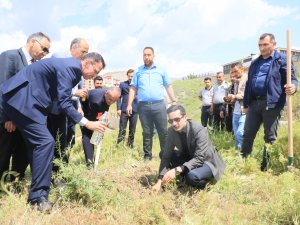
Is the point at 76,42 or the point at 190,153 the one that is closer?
the point at 190,153

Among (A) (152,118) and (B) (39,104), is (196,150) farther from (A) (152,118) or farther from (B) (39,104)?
(B) (39,104)

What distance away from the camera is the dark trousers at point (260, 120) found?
4.86m

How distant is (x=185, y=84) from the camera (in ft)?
105

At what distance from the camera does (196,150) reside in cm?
418

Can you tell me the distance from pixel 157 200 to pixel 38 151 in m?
1.31

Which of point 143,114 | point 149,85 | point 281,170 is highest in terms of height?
point 149,85

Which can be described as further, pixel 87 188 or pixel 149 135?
pixel 149 135

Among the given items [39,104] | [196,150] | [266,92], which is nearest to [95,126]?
[39,104]

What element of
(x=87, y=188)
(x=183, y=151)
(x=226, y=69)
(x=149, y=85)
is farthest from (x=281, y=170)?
(x=226, y=69)

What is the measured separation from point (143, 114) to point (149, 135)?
1.23 ft

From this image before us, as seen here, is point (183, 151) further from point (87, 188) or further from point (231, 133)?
point (231, 133)

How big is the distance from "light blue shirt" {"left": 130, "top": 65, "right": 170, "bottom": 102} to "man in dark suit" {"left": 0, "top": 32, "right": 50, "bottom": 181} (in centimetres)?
205

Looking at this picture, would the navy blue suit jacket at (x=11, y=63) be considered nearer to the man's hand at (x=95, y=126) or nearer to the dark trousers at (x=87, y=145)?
the man's hand at (x=95, y=126)

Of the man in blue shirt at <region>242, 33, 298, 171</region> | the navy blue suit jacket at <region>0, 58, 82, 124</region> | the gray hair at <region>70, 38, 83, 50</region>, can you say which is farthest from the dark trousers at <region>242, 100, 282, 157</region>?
the navy blue suit jacket at <region>0, 58, 82, 124</region>
